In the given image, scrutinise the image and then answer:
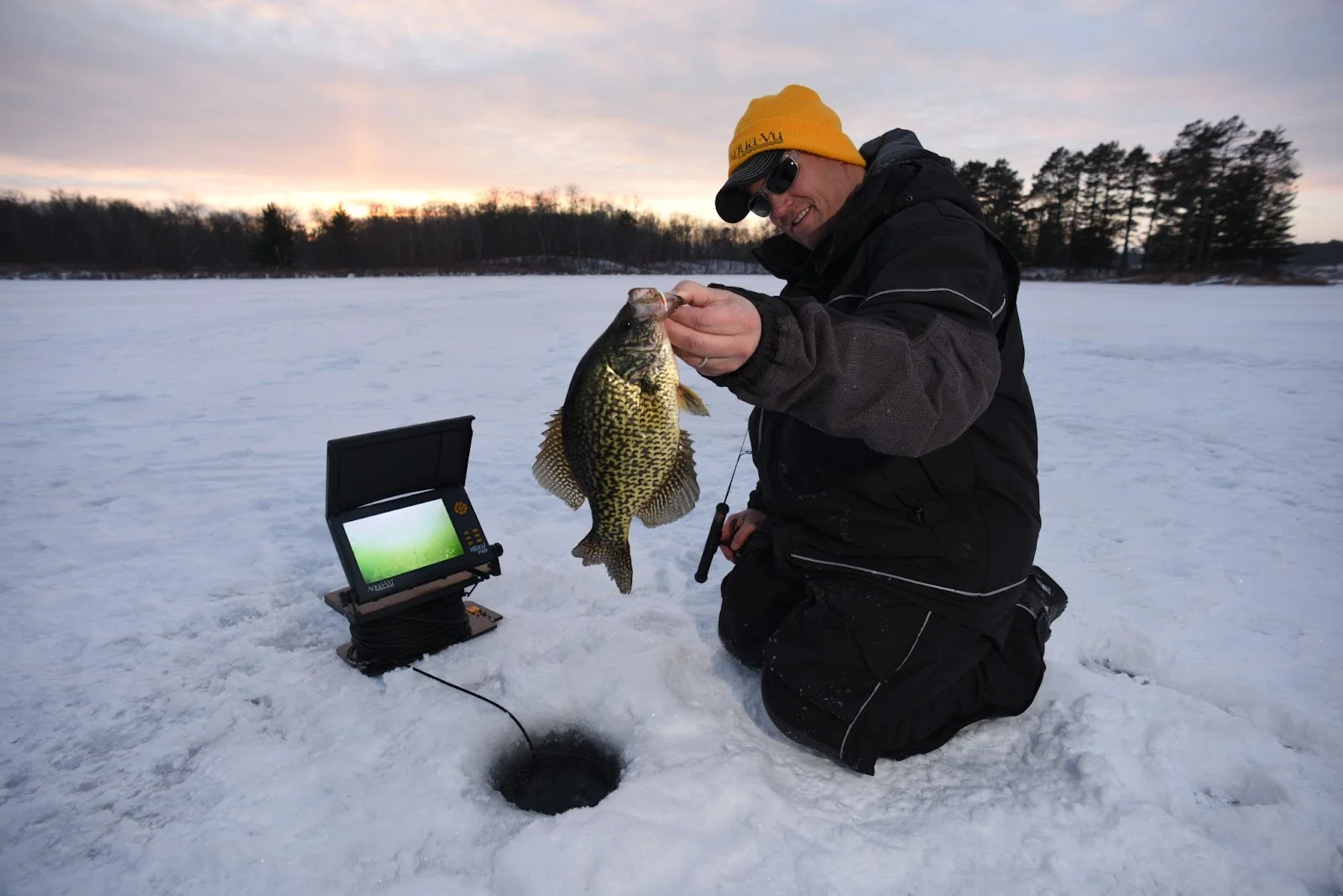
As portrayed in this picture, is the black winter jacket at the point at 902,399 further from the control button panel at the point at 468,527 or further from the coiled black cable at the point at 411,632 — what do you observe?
the coiled black cable at the point at 411,632

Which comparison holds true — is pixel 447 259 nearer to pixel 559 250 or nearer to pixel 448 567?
pixel 559 250

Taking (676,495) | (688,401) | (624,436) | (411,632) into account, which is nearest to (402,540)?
(411,632)

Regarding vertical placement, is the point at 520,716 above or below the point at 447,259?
below

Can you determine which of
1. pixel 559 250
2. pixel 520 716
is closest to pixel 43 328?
pixel 520 716

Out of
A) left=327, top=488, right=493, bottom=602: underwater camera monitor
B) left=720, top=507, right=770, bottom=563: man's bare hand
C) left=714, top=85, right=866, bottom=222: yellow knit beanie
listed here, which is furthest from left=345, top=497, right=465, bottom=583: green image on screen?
left=714, top=85, right=866, bottom=222: yellow knit beanie

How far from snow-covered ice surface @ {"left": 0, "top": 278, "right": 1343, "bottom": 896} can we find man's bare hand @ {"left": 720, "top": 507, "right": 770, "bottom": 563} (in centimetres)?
43

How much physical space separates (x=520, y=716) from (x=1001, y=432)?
90.6 inches

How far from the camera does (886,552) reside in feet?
8.80

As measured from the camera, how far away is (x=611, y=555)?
2.41m

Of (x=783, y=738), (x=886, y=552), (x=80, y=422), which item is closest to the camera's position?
(x=886, y=552)

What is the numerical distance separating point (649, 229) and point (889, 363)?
280ft

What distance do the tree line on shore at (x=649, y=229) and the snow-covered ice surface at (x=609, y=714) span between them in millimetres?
49130

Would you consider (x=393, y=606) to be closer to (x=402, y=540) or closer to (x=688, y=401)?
(x=402, y=540)

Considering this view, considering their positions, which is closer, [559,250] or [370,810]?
[370,810]
